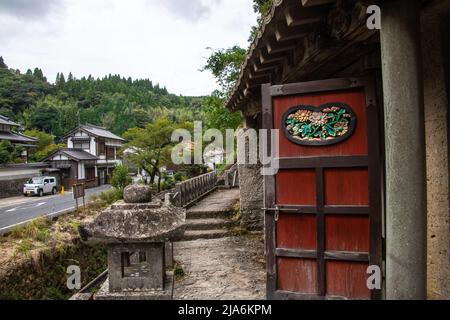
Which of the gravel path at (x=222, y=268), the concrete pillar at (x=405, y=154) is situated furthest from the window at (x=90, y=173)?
the concrete pillar at (x=405, y=154)

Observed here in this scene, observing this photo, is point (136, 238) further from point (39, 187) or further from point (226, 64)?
point (39, 187)

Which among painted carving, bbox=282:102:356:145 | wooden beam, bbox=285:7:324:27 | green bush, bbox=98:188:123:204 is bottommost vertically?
green bush, bbox=98:188:123:204

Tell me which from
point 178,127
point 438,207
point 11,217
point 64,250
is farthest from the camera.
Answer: point 178,127

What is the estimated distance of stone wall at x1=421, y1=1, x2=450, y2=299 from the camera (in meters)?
2.89

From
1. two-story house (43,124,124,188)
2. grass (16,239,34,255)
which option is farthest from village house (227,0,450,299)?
two-story house (43,124,124,188)

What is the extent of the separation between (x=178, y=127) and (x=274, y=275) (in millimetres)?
16978

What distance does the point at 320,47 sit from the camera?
3.50 m

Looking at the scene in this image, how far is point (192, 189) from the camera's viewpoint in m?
12.2

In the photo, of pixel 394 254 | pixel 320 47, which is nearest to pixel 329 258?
pixel 394 254

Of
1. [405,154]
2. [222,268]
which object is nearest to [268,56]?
[405,154]

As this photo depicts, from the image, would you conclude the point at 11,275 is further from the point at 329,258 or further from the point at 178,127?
the point at 178,127

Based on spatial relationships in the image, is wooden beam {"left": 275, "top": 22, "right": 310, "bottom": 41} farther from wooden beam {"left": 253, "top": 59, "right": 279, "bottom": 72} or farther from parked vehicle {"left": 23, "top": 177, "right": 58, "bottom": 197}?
parked vehicle {"left": 23, "top": 177, "right": 58, "bottom": 197}

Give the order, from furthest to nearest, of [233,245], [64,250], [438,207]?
[64,250]
[233,245]
[438,207]

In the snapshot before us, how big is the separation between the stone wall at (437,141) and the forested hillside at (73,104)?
20900 millimetres
